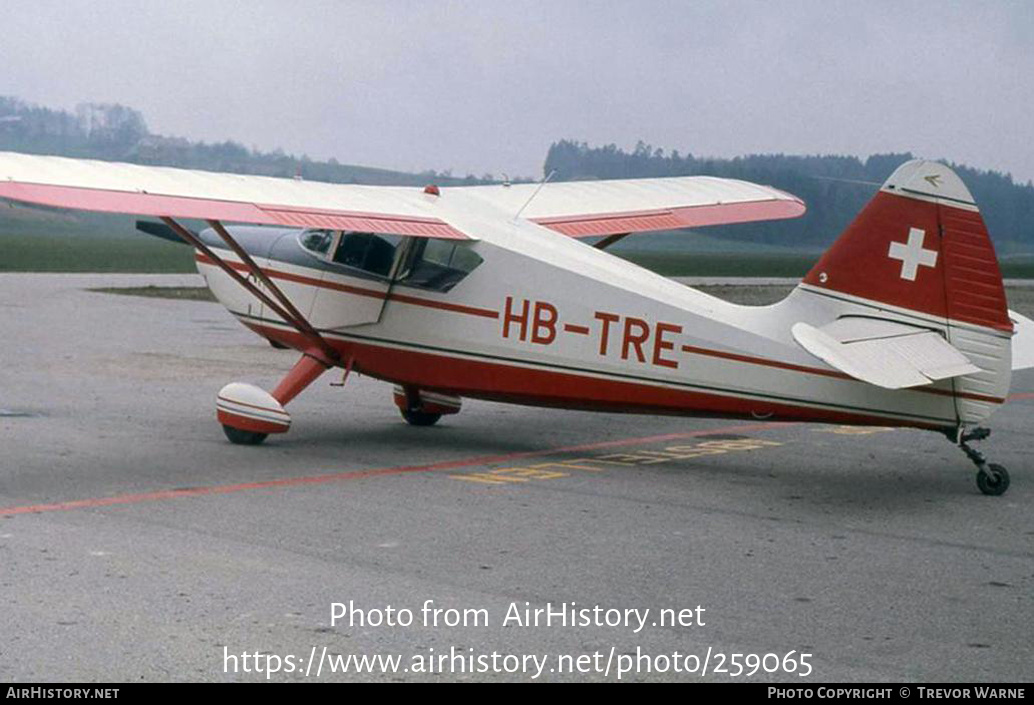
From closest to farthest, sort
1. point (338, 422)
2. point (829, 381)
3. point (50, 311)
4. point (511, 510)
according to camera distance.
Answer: point (511, 510)
point (829, 381)
point (338, 422)
point (50, 311)

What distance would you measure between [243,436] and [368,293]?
5.31 ft

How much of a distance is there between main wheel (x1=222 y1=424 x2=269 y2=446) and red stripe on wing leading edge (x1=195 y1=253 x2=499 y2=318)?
1471 mm

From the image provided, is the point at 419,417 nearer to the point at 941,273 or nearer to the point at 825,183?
the point at 941,273

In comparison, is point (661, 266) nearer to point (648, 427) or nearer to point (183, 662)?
point (648, 427)

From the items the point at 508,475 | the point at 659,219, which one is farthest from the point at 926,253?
the point at 659,219

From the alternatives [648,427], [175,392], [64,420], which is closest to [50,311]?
[175,392]

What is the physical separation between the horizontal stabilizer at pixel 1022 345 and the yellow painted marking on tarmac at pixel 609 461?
2.39 metres

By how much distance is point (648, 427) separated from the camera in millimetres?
13625

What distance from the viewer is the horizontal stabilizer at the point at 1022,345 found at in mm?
10531

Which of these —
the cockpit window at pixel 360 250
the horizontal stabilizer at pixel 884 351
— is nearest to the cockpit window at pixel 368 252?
the cockpit window at pixel 360 250

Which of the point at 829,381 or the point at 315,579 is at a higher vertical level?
the point at 829,381

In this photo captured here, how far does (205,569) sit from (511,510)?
8.23 feet

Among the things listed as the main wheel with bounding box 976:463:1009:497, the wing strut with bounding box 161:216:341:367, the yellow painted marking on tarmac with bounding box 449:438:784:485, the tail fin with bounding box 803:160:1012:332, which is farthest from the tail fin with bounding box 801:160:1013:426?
the wing strut with bounding box 161:216:341:367

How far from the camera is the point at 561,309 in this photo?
1089 centimetres
